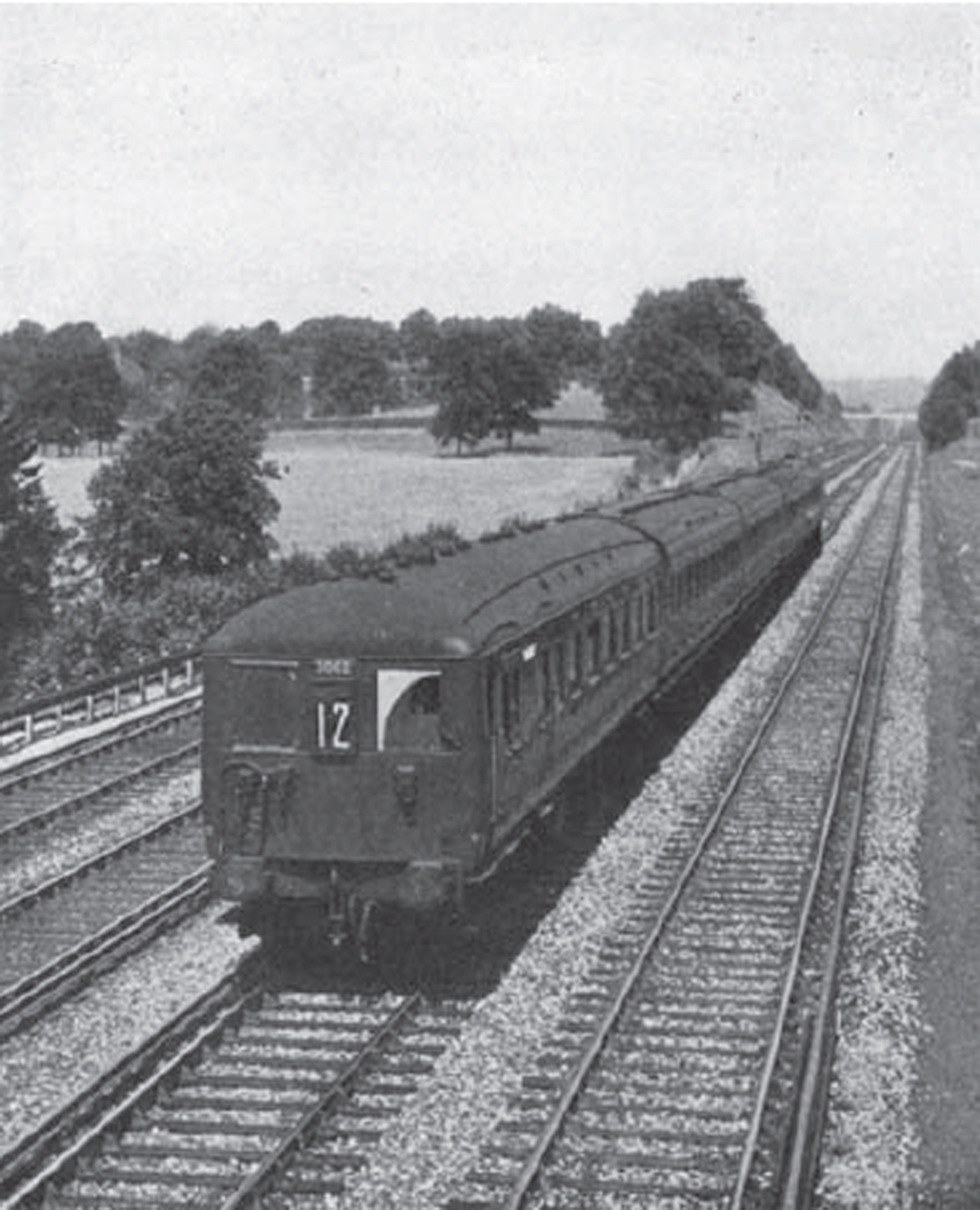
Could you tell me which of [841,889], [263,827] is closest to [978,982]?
[841,889]

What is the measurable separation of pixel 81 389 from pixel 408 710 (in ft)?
383

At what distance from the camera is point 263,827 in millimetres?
12133

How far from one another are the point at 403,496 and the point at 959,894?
61.2 metres

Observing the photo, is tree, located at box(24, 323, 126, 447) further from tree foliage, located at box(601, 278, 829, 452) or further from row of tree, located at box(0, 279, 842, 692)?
tree foliage, located at box(601, 278, 829, 452)

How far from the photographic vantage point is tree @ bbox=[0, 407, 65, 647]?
30.5 meters

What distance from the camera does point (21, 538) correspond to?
1203 inches

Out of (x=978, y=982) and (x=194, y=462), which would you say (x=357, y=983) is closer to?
(x=978, y=982)

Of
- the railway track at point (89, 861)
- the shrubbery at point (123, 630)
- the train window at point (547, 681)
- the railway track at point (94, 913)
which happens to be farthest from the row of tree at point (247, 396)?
the train window at point (547, 681)

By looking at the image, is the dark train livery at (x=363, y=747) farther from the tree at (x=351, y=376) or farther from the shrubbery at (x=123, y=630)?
the tree at (x=351, y=376)

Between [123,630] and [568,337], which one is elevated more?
[568,337]

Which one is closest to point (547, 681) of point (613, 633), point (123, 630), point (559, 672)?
point (559, 672)

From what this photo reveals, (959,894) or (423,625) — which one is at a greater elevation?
(423,625)

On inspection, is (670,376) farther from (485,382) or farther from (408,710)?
(408,710)

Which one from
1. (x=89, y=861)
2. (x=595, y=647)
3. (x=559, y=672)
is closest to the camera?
(x=559, y=672)
